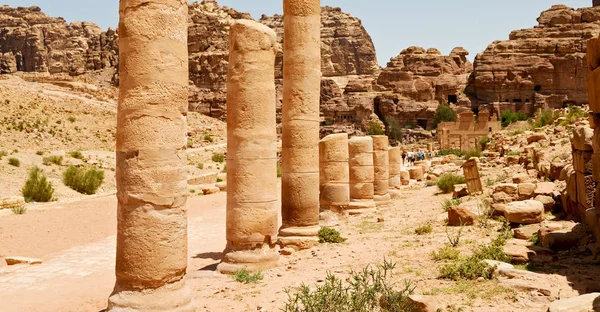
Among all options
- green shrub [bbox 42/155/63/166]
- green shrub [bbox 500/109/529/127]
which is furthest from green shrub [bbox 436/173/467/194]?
green shrub [bbox 500/109/529/127]

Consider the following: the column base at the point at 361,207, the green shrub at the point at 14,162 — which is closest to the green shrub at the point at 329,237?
the column base at the point at 361,207

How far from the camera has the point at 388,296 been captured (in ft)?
18.7

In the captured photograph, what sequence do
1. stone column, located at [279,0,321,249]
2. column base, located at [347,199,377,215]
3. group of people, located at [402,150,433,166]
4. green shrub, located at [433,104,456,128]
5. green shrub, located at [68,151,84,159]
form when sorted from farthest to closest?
1. green shrub, located at [433,104,456,128]
2. group of people, located at [402,150,433,166]
3. green shrub, located at [68,151,84,159]
4. column base, located at [347,199,377,215]
5. stone column, located at [279,0,321,249]

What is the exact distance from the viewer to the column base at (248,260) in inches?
342

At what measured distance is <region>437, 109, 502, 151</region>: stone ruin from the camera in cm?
4750

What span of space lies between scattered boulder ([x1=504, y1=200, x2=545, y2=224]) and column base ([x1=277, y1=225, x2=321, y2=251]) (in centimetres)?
390

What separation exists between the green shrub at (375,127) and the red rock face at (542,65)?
44.5 feet

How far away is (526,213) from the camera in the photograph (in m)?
10.1

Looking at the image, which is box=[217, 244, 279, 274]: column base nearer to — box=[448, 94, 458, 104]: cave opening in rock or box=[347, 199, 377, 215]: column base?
box=[347, 199, 377, 215]: column base

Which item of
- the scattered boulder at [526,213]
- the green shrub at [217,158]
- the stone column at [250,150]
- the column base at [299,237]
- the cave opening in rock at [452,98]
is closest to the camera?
the stone column at [250,150]

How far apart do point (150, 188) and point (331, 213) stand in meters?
8.66

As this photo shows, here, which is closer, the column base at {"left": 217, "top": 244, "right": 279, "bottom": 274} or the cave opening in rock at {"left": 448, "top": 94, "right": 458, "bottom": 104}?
the column base at {"left": 217, "top": 244, "right": 279, "bottom": 274}

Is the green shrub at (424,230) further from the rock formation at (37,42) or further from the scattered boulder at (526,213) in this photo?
the rock formation at (37,42)

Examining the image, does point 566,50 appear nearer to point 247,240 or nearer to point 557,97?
point 557,97
